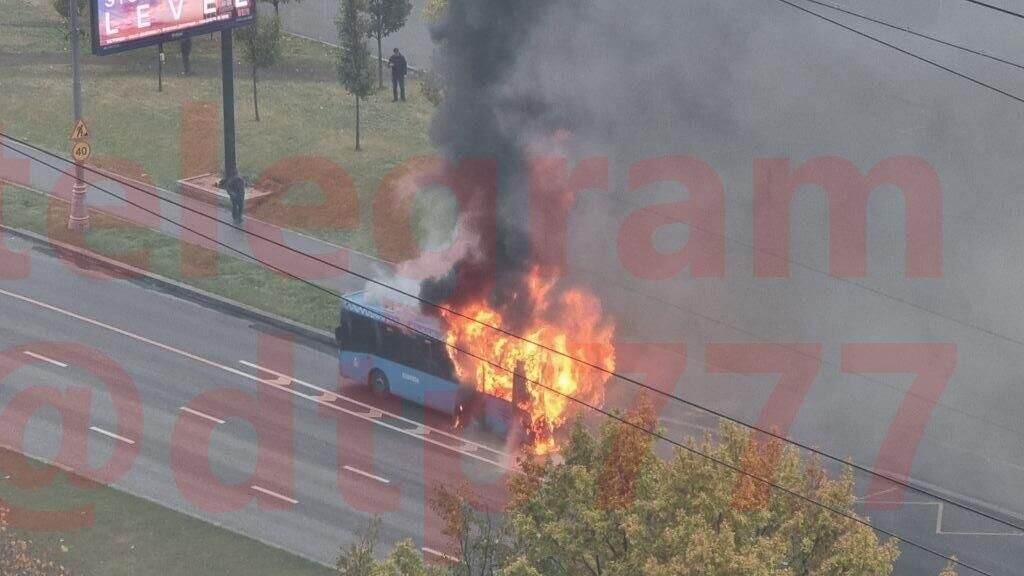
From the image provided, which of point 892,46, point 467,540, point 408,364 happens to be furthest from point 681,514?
point 892,46

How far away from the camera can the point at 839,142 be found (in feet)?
109

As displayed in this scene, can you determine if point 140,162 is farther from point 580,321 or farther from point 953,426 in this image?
point 953,426

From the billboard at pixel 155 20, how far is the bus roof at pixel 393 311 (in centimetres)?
913

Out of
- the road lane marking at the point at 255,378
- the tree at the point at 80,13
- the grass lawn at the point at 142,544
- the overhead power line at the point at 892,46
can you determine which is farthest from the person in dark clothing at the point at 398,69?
the grass lawn at the point at 142,544

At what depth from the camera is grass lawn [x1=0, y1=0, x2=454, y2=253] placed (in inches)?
1613

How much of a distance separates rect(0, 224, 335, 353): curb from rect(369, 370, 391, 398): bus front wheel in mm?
2265

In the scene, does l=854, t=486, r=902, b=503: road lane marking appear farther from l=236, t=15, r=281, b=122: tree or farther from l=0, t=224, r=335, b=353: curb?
l=236, t=15, r=281, b=122: tree

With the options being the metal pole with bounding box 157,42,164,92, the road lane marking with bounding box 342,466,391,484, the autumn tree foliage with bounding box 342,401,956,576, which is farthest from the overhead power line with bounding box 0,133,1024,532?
the metal pole with bounding box 157,42,164,92

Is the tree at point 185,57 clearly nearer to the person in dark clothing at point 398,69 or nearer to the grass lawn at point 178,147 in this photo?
the grass lawn at point 178,147

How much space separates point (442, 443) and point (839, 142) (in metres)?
11.2

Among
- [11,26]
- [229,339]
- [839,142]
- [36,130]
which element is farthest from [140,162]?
[839,142]

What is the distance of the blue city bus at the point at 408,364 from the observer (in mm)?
29219

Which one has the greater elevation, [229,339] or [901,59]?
[901,59]

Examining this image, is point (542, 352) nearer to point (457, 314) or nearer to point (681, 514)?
point (457, 314)
